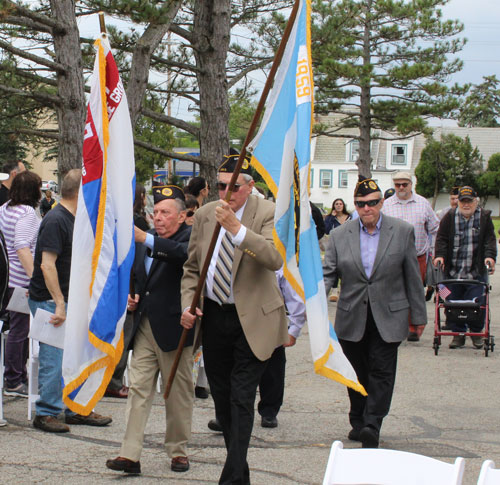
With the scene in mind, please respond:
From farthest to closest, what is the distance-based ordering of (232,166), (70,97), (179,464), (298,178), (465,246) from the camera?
(70,97) → (465,246) → (179,464) → (232,166) → (298,178)

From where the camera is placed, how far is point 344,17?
18.9 metres

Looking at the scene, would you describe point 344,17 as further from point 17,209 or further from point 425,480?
point 425,480

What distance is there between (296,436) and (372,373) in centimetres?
82

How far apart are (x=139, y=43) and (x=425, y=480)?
1055 cm

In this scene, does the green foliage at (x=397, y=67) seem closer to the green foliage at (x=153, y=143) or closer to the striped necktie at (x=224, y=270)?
the green foliage at (x=153, y=143)

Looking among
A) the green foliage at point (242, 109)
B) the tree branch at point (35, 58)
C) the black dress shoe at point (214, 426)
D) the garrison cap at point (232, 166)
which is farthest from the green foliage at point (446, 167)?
the garrison cap at point (232, 166)

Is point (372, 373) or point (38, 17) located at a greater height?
point (38, 17)

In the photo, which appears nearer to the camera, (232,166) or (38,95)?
(232,166)

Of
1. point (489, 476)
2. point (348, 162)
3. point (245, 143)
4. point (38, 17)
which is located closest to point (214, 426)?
point (245, 143)

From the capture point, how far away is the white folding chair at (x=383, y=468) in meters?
3.25

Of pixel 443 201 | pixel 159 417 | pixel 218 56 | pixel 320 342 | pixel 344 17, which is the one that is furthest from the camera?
pixel 443 201

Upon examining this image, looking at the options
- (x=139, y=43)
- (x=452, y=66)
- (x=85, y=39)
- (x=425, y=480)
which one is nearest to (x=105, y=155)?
(x=425, y=480)

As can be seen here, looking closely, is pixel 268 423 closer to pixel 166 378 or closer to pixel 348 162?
pixel 166 378

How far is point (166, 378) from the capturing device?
5738mm
